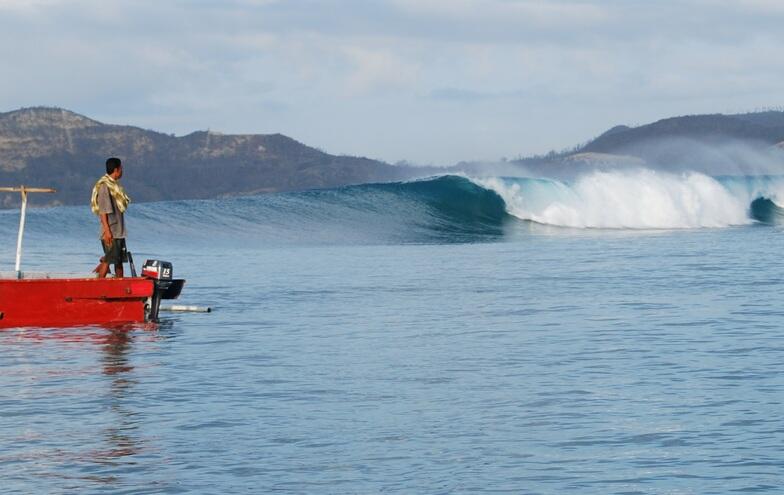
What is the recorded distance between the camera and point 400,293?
70.3 ft

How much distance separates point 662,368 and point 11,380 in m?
6.16

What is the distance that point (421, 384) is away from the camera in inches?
490

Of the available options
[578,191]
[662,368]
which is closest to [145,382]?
[662,368]

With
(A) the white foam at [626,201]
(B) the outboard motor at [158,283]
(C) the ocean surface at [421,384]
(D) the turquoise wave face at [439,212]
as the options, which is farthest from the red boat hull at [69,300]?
(A) the white foam at [626,201]

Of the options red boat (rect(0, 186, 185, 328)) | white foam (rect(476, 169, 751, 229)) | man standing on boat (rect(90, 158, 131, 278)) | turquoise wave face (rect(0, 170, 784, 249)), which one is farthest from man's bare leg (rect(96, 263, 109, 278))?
white foam (rect(476, 169, 751, 229))

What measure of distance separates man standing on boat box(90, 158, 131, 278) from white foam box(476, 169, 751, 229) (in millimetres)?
33013

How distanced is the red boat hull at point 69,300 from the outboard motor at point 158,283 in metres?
0.22

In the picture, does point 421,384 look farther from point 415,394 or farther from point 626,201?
point 626,201

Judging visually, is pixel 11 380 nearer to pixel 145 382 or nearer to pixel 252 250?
pixel 145 382

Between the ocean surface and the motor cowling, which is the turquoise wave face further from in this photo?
the motor cowling

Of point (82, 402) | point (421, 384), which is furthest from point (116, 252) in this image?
point (421, 384)

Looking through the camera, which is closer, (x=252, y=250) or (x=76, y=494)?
(x=76, y=494)

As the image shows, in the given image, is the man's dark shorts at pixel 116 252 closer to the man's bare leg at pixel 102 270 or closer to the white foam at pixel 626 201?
the man's bare leg at pixel 102 270

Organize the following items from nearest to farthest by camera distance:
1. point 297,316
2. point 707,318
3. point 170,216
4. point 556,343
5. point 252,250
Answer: point 556,343 → point 707,318 → point 297,316 → point 252,250 → point 170,216
